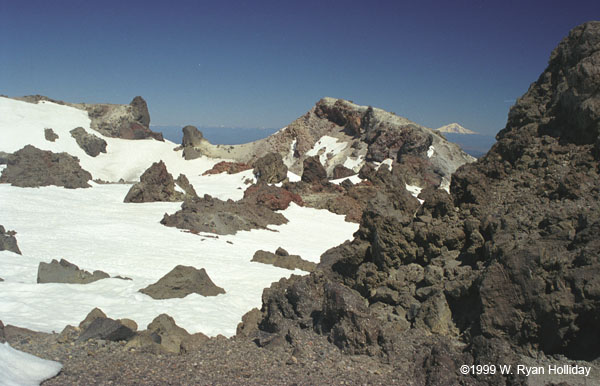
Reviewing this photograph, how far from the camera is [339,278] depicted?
7.05m

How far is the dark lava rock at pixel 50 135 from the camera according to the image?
2800cm

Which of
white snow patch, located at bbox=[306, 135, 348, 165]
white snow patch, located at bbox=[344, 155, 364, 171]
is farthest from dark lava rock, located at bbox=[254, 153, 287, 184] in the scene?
white snow patch, located at bbox=[306, 135, 348, 165]

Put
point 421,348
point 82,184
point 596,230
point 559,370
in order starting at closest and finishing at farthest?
point 559,370, point 596,230, point 421,348, point 82,184

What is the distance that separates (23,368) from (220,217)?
33.7ft

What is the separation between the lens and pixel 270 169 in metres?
23.8

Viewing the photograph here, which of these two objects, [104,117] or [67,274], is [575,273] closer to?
[67,274]

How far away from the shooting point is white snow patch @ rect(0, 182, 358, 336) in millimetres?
6375

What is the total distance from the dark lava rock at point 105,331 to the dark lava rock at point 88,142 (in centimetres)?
2757

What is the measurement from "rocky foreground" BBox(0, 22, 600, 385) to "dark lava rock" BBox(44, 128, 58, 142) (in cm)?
2672

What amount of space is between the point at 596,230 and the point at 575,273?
0.54 m

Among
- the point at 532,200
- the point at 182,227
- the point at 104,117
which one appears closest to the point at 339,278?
the point at 532,200

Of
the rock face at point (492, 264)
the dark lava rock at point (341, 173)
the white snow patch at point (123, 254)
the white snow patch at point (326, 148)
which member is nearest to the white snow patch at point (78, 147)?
the white snow patch at point (326, 148)

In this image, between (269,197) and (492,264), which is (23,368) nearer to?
(492,264)

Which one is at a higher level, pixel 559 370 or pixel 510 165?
pixel 510 165
